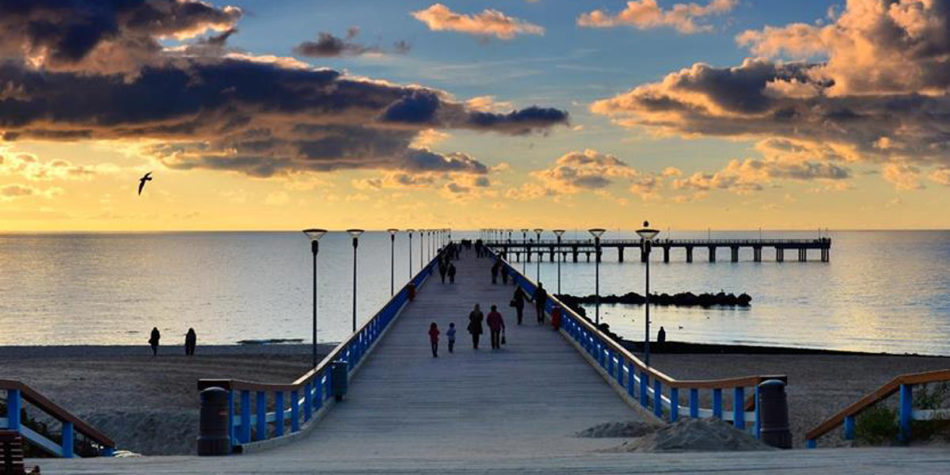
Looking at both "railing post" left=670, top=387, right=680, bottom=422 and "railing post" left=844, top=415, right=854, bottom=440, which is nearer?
"railing post" left=844, top=415, right=854, bottom=440

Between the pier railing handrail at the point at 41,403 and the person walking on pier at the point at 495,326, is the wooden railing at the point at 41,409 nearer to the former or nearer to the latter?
the pier railing handrail at the point at 41,403

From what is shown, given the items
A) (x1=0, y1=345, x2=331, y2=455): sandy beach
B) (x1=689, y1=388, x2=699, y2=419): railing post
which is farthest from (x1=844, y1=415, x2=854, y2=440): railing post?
(x1=0, y1=345, x2=331, y2=455): sandy beach

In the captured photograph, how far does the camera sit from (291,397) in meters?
18.5

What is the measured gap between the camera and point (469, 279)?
70.1m

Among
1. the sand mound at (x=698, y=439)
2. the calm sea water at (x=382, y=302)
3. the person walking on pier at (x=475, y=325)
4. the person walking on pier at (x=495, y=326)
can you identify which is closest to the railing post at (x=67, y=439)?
the sand mound at (x=698, y=439)

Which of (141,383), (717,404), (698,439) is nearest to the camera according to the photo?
(698,439)

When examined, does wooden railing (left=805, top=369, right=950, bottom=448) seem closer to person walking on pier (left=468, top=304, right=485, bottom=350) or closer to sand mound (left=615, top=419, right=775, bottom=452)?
sand mound (left=615, top=419, right=775, bottom=452)

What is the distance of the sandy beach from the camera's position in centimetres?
2473

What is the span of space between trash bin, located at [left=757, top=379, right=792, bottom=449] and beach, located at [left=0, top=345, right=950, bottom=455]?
582 cm

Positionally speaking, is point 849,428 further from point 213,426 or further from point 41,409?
point 41,409

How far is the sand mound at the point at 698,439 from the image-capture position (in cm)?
1276

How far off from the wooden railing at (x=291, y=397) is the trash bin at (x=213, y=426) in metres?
0.28

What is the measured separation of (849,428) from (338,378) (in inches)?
393

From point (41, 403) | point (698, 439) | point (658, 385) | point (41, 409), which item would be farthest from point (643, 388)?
point (41, 403)
